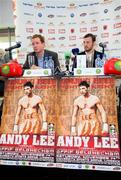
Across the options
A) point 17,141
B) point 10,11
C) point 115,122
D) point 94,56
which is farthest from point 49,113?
point 10,11

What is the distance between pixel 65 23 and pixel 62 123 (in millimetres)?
2407

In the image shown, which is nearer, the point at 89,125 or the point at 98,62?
the point at 89,125

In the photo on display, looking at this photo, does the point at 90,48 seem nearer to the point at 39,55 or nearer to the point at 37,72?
the point at 39,55

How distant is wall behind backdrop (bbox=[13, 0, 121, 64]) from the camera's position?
4.10 meters

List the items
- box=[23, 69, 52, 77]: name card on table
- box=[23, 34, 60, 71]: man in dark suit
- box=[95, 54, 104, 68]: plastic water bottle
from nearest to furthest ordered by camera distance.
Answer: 1. box=[23, 69, 52, 77]: name card on table
2. box=[95, 54, 104, 68]: plastic water bottle
3. box=[23, 34, 60, 71]: man in dark suit

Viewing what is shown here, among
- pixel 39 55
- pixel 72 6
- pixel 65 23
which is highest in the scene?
pixel 72 6

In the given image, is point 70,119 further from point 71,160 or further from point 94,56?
point 94,56

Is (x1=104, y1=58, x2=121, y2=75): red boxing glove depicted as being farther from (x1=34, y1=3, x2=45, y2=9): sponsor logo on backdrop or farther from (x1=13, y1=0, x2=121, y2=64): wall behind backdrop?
(x1=34, y1=3, x2=45, y2=9): sponsor logo on backdrop

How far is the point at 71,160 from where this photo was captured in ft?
6.70

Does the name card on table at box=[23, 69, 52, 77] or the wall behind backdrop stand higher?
the wall behind backdrop

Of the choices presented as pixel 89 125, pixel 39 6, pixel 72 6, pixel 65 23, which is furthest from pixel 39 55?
pixel 89 125

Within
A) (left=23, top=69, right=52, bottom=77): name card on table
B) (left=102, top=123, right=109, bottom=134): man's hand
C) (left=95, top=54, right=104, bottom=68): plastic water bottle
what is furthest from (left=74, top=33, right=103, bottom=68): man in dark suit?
(left=102, top=123, right=109, bottom=134): man's hand

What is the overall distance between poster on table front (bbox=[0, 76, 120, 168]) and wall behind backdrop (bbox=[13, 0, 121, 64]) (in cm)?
199

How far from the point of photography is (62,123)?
215 cm
